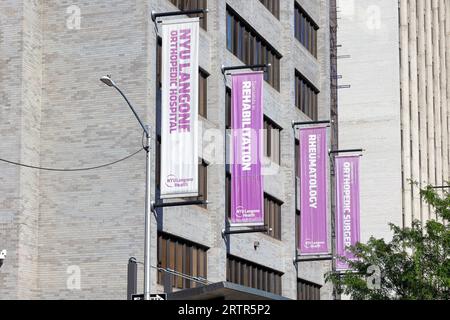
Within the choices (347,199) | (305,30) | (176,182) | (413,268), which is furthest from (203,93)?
(305,30)

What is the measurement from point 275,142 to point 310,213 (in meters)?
4.06

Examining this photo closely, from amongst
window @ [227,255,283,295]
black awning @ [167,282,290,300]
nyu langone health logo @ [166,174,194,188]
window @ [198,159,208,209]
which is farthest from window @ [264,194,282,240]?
nyu langone health logo @ [166,174,194,188]

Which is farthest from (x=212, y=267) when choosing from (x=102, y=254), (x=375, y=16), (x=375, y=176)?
(x=375, y=16)

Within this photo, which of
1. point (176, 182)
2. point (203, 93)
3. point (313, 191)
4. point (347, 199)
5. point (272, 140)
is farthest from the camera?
point (347, 199)

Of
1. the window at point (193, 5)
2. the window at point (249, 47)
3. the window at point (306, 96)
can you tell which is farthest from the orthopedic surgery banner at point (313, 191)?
the window at point (193, 5)

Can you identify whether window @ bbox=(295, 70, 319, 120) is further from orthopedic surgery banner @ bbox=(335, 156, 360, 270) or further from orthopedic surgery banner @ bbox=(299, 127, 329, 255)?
orthopedic surgery banner @ bbox=(299, 127, 329, 255)

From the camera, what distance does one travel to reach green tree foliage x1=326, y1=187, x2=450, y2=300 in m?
37.7

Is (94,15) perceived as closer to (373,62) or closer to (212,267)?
(212,267)

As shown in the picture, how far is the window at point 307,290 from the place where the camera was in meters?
57.5

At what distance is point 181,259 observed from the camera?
41688 mm

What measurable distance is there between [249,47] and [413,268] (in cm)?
1700

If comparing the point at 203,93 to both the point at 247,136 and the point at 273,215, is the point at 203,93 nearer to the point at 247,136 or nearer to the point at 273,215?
the point at 247,136

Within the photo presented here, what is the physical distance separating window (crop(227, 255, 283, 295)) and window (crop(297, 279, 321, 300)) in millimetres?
3441

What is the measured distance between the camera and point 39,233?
39.2 meters
